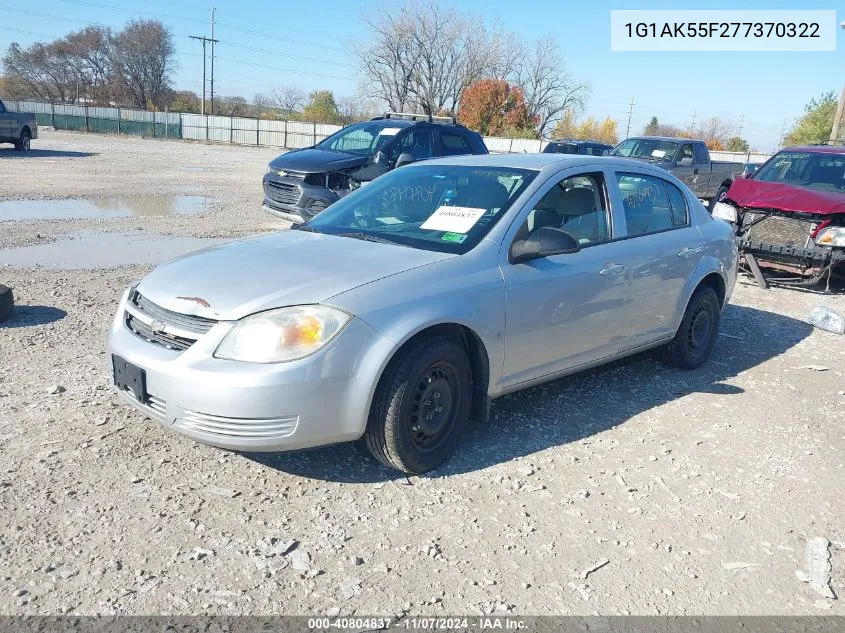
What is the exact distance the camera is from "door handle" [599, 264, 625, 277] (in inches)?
181

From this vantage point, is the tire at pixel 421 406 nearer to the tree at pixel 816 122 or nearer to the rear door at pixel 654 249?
the rear door at pixel 654 249

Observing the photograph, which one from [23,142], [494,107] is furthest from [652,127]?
[23,142]

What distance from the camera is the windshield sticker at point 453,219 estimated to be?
4160mm

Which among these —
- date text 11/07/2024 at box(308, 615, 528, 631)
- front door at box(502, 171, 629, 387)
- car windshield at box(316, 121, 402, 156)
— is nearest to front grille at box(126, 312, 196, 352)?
date text 11/07/2024 at box(308, 615, 528, 631)

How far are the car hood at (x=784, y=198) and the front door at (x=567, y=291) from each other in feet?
16.9

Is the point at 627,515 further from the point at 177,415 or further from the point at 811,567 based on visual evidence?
the point at 177,415

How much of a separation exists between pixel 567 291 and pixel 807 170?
23.5 ft

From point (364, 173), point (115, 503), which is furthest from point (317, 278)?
point (364, 173)

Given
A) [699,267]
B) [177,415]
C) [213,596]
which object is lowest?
[213,596]

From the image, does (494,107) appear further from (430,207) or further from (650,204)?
(430,207)

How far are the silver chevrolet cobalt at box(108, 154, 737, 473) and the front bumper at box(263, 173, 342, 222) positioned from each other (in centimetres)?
560

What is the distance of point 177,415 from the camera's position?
3352mm

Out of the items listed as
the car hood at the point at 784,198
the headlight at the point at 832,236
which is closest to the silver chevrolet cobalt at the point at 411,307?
the headlight at the point at 832,236

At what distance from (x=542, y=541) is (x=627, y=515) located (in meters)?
0.54
